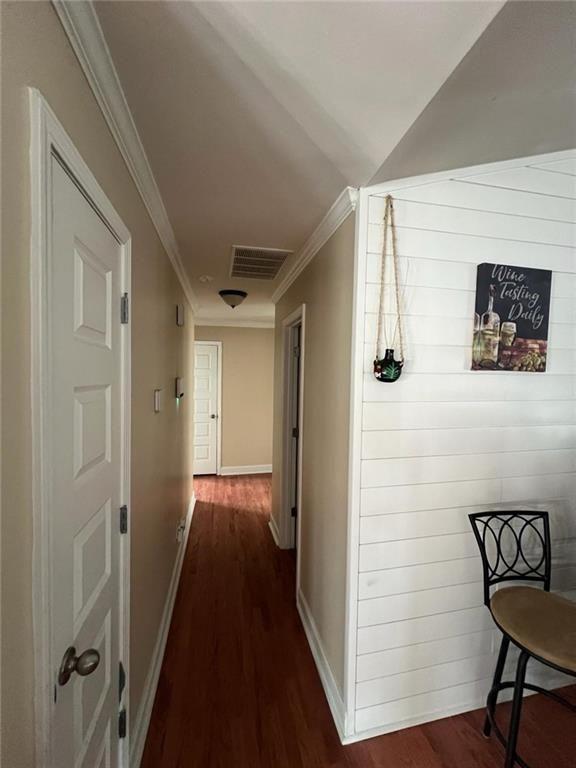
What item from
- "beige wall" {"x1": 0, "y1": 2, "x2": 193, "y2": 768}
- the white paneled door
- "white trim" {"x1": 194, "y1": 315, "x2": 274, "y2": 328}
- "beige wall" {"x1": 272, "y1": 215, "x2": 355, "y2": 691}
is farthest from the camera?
the white paneled door

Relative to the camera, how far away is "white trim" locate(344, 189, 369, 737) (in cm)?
146

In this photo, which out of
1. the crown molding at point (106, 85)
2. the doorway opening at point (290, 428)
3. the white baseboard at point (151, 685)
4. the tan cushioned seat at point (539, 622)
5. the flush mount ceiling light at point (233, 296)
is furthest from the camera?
the flush mount ceiling light at point (233, 296)

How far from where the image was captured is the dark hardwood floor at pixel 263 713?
1460 mm

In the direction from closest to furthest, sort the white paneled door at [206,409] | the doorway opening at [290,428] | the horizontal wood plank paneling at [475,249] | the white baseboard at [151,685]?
1. the white baseboard at [151,685]
2. the horizontal wood plank paneling at [475,249]
3. the doorway opening at [290,428]
4. the white paneled door at [206,409]

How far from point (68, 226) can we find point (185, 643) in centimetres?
228

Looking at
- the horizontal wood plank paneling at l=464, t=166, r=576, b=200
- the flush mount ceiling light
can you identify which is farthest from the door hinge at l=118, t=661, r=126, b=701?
the flush mount ceiling light

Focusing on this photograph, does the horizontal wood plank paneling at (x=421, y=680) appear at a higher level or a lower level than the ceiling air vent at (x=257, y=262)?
lower

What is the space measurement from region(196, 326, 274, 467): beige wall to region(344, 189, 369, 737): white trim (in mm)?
4065

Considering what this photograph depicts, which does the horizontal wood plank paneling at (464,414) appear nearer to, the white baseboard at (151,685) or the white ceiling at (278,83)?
the white ceiling at (278,83)

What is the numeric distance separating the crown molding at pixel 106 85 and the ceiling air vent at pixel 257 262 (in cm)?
74

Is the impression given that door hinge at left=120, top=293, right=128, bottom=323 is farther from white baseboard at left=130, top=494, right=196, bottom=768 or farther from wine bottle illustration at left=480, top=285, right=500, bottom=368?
white baseboard at left=130, top=494, right=196, bottom=768

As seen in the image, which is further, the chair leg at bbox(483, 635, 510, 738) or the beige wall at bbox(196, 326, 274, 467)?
the beige wall at bbox(196, 326, 274, 467)

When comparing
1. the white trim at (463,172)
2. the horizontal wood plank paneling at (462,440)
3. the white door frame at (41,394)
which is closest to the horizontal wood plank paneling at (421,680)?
the horizontal wood plank paneling at (462,440)

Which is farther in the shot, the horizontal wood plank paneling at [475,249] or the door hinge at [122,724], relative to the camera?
the horizontal wood plank paneling at [475,249]
